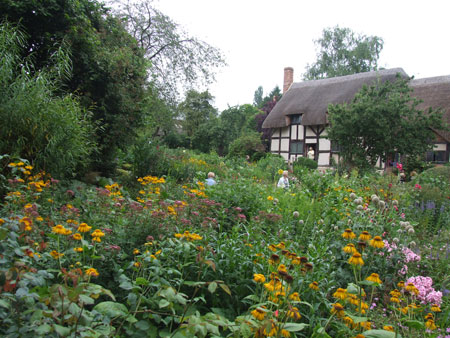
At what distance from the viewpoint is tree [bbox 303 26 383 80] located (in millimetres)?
25922

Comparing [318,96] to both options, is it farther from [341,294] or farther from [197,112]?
[341,294]

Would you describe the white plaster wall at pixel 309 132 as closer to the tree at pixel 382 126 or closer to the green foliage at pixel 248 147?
the green foliage at pixel 248 147

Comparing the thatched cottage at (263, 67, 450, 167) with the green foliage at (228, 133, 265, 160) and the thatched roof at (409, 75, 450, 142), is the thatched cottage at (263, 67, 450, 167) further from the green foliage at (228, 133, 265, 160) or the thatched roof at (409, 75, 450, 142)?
the green foliage at (228, 133, 265, 160)

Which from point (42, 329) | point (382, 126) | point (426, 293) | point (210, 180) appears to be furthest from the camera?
point (382, 126)

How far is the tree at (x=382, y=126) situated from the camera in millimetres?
12609

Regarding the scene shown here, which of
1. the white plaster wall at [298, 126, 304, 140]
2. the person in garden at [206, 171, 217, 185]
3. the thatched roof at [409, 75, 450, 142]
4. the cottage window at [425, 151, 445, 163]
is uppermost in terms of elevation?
the thatched roof at [409, 75, 450, 142]

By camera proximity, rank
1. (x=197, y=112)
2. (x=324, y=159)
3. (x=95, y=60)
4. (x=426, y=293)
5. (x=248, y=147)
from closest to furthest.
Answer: (x=426, y=293) < (x=95, y=60) < (x=324, y=159) < (x=248, y=147) < (x=197, y=112)

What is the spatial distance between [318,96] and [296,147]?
146 inches

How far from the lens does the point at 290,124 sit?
21516 millimetres

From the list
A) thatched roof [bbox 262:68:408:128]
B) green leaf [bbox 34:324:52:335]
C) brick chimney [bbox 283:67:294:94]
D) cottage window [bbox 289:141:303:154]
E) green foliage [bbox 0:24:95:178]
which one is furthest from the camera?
brick chimney [bbox 283:67:294:94]

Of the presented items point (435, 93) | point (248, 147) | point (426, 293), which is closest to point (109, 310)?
point (426, 293)

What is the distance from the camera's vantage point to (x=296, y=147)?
2116 cm

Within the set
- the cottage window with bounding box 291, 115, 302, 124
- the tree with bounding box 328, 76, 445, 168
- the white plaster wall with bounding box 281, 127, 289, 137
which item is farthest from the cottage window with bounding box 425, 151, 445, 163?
the white plaster wall with bounding box 281, 127, 289, 137

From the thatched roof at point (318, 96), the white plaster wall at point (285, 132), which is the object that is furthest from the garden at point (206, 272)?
the white plaster wall at point (285, 132)
